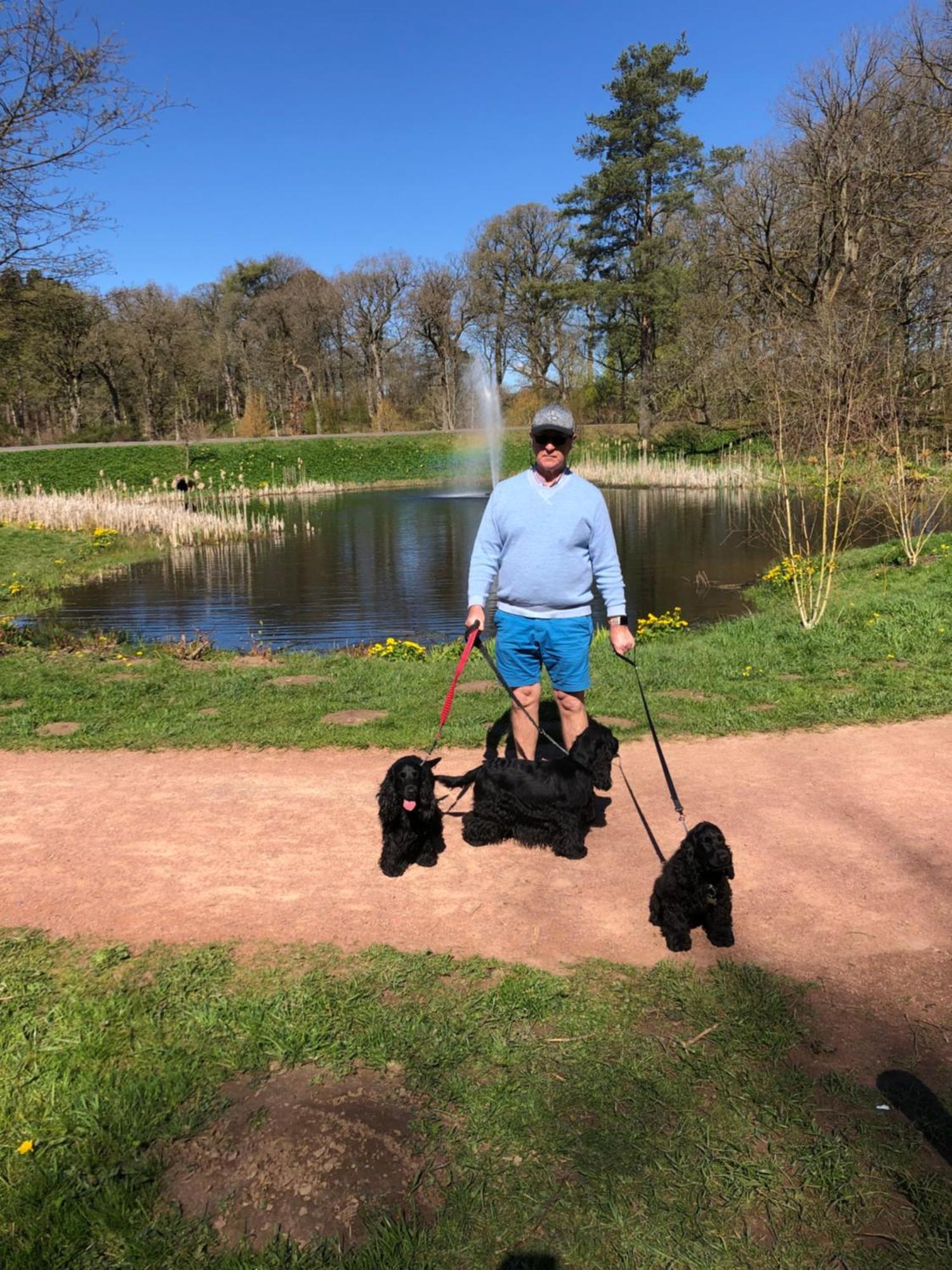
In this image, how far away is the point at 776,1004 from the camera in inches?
127

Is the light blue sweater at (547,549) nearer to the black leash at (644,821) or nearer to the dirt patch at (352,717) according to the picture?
the black leash at (644,821)

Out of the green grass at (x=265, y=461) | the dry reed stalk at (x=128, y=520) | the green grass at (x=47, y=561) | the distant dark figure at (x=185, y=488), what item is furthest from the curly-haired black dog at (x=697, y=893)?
the green grass at (x=265, y=461)

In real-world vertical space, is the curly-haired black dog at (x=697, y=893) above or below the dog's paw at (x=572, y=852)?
above

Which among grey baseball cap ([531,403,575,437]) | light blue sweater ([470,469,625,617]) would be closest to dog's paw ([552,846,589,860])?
light blue sweater ([470,469,625,617])

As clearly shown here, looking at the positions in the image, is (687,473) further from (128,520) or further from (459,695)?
(459,695)

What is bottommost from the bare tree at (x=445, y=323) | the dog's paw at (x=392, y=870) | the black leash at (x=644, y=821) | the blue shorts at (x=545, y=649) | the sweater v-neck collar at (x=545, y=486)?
the black leash at (x=644, y=821)

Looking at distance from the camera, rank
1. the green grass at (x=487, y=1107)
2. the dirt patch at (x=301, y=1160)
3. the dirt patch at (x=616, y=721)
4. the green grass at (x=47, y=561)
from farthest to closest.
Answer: the green grass at (x=47, y=561), the dirt patch at (x=616, y=721), the dirt patch at (x=301, y=1160), the green grass at (x=487, y=1107)

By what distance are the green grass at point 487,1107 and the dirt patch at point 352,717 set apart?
355 cm

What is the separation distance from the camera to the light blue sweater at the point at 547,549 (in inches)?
175

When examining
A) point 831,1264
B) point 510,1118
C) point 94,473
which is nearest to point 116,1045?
point 510,1118

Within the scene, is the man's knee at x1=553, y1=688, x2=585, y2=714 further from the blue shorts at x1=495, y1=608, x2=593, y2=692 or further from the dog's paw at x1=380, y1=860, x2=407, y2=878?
the dog's paw at x1=380, y1=860, x2=407, y2=878

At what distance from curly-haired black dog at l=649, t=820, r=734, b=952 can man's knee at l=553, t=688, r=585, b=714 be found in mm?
1298

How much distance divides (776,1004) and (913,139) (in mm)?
27427

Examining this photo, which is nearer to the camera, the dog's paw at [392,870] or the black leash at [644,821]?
the dog's paw at [392,870]
